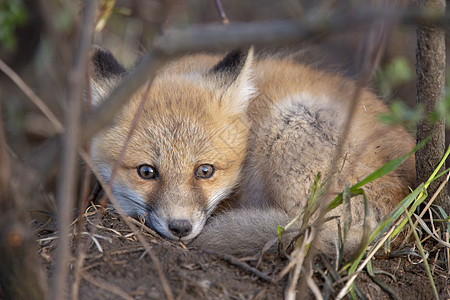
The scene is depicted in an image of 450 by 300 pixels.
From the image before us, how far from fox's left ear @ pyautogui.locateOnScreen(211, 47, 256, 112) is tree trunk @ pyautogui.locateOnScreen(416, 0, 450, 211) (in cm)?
113

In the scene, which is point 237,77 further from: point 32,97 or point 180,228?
point 32,97

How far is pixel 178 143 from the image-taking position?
2.98 m

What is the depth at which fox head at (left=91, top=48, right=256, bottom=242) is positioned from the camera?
9.58ft

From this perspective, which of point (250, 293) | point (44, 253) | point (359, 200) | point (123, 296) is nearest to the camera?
point (123, 296)

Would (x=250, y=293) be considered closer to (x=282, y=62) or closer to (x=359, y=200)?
(x=359, y=200)

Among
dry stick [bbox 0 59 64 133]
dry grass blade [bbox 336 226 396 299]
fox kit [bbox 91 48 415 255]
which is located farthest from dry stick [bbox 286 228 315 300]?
dry stick [bbox 0 59 64 133]

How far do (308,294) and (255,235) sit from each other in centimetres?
45

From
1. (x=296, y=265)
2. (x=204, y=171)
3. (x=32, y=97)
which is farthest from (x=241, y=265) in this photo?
(x=32, y=97)

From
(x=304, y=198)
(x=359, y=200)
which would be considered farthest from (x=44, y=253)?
(x=359, y=200)

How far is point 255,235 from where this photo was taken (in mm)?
2461

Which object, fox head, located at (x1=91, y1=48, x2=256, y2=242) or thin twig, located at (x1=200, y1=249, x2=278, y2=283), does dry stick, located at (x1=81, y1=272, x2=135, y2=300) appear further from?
fox head, located at (x1=91, y1=48, x2=256, y2=242)

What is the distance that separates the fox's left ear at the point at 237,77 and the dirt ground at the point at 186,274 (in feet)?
3.91

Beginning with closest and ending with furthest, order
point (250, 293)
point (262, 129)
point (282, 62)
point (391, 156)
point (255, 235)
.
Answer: point (250, 293) < point (255, 235) < point (391, 156) < point (262, 129) < point (282, 62)

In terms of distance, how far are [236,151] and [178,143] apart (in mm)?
422
